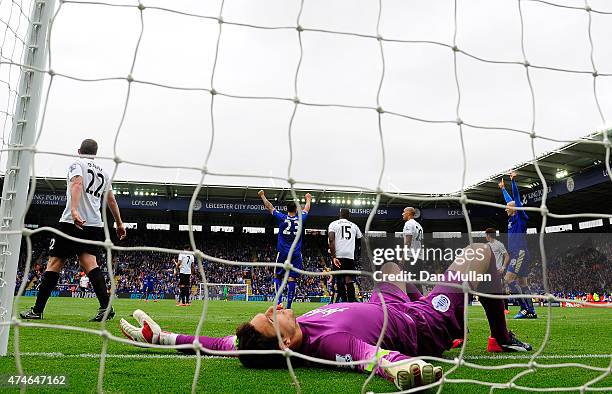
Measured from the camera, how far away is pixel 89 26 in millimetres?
2721

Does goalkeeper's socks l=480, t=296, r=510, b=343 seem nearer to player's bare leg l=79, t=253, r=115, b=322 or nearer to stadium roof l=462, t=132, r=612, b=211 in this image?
player's bare leg l=79, t=253, r=115, b=322

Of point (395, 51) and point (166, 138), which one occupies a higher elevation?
point (395, 51)

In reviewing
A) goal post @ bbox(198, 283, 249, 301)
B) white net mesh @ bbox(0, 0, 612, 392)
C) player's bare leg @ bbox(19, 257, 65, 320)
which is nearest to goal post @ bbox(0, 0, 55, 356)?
white net mesh @ bbox(0, 0, 612, 392)

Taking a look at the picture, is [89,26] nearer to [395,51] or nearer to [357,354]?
[395,51]

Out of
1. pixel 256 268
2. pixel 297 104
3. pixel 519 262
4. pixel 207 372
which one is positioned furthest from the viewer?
pixel 256 268

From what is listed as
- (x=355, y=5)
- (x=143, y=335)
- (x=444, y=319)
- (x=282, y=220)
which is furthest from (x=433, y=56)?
(x=282, y=220)

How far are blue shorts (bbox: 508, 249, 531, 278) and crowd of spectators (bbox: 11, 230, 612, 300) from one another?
14.7 m

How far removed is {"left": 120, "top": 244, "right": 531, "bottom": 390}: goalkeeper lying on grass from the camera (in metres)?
2.20

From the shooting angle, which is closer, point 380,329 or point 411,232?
point 380,329

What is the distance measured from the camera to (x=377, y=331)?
2.56m

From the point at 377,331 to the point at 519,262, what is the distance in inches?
234

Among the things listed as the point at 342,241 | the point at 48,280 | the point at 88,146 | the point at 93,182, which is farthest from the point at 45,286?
the point at 342,241

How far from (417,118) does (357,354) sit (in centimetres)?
119

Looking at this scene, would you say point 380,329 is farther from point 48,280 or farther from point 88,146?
point 48,280
